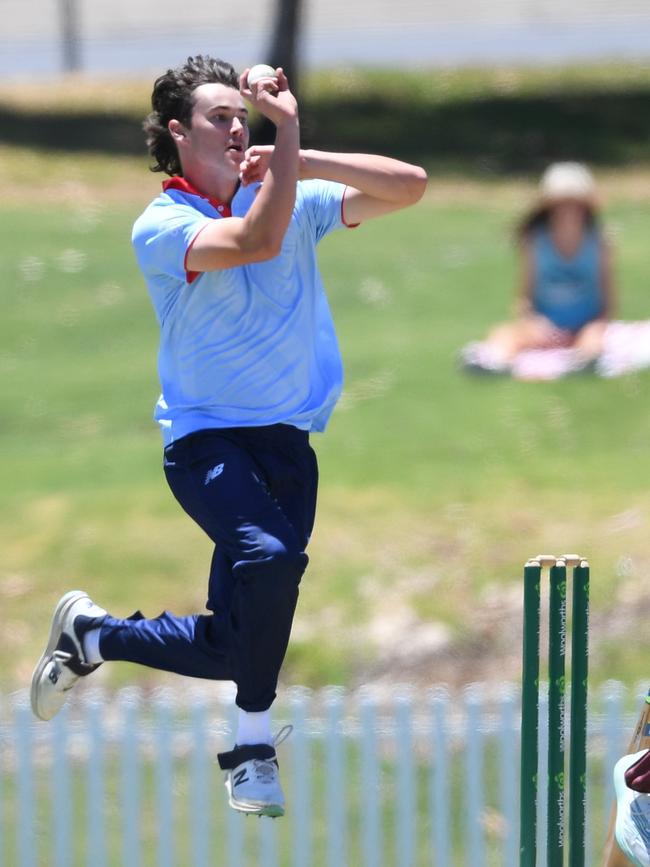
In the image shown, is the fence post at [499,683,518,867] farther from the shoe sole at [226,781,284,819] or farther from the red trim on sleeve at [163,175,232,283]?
the red trim on sleeve at [163,175,232,283]

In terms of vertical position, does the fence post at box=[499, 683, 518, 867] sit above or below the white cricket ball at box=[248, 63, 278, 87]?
below

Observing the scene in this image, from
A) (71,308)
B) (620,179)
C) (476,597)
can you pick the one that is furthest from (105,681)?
(620,179)

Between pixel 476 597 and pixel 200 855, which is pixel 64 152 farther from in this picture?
pixel 200 855

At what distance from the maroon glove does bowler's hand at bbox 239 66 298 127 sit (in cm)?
177

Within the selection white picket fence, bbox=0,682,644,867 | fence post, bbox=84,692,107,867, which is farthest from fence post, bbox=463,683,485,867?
fence post, bbox=84,692,107,867

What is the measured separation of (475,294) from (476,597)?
464 centimetres

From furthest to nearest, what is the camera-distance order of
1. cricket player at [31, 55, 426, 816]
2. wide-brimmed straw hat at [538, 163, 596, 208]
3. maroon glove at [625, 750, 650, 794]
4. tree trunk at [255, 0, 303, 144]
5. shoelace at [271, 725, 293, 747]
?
tree trunk at [255, 0, 303, 144] → wide-brimmed straw hat at [538, 163, 596, 208] → shoelace at [271, 725, 293, 747] → maroon glove at [625, 750, 650, 794] → cricket player at [31, 55, 426, 816]

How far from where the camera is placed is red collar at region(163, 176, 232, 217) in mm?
4273

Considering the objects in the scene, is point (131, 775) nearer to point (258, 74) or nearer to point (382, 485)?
point (382, 485)

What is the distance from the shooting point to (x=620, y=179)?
17.8 meters

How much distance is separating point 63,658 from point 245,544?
0.84m

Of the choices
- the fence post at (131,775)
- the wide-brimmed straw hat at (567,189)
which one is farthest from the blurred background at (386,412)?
the wide-brimmed straw hat at (567,189)

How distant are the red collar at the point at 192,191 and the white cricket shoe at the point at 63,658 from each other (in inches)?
45.1

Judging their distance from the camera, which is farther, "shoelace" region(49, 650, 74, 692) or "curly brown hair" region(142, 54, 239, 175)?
"shoelace" region(49, 650, 74, 692)
